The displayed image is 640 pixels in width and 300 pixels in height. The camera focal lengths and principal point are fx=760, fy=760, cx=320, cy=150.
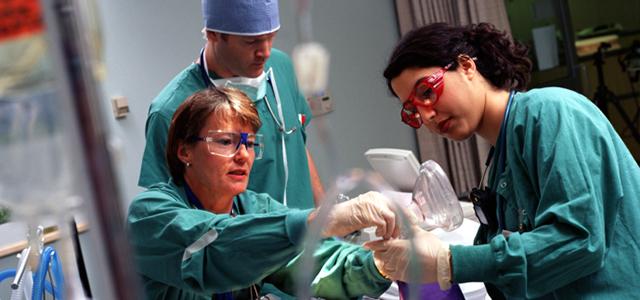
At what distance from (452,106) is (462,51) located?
0.12 metres

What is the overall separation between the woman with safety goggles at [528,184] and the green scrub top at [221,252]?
0.21 meters

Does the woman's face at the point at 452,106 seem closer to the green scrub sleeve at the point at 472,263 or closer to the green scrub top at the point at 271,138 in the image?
the green scrub sleeve at the point at 472,263

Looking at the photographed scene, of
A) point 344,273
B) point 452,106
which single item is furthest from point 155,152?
point 452,106

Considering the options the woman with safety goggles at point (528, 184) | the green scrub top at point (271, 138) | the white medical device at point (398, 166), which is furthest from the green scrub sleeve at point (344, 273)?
the white medical device at point (398, 166)

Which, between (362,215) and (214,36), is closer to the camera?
(362,215)

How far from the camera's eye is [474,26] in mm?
1677

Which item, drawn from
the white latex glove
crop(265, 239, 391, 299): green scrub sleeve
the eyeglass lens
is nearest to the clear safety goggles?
the eyeglass lens

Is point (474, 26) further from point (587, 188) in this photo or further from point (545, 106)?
point (587, 188)

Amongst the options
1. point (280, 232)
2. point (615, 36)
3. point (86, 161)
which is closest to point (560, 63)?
point (615, 36)

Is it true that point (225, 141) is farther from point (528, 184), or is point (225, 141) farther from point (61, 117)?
point (61, 117)

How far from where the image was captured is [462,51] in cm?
162

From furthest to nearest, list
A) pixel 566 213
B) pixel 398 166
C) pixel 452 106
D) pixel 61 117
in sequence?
1. pixel 398 166
2. pixel 452 106
3. pixel 566 213
4. pixel 61 117

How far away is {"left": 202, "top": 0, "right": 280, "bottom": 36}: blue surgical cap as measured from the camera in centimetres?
225

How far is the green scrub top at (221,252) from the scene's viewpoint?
1.39 meters
